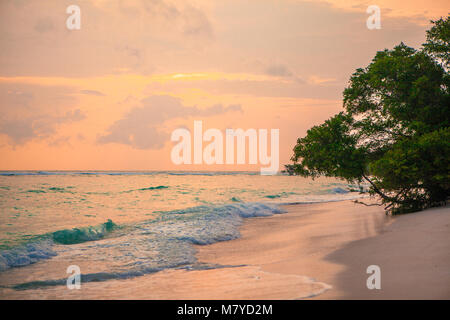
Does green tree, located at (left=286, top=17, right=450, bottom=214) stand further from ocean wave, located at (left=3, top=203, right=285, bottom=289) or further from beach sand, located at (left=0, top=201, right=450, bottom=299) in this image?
ocean wave, located at (left=3, top=203, right=285, bottom=289)

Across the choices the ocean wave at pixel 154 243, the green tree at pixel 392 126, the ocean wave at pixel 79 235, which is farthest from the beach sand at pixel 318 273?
the ocean wave at pixel 79 235

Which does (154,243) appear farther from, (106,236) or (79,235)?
(79,235)

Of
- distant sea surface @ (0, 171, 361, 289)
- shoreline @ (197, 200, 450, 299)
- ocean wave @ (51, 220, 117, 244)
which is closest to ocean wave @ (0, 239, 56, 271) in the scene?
distant sea surface @ (0, 171, 361, 289)

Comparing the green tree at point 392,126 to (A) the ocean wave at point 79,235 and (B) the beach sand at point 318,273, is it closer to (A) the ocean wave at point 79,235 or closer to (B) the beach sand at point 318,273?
(B) the beach sand at point 318,273

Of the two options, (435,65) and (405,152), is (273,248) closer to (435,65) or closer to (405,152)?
(405,152)

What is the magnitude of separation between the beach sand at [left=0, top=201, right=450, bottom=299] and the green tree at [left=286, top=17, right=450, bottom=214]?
86.2 inches

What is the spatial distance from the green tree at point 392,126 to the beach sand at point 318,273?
219 centimetres

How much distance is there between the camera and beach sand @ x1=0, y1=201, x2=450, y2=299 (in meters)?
6.16

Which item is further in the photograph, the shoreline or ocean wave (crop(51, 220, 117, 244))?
ocean wave (crop(51, 220, 117, 244))

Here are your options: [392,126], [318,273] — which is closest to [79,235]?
[318,273]

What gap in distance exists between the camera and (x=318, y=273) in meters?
7.60

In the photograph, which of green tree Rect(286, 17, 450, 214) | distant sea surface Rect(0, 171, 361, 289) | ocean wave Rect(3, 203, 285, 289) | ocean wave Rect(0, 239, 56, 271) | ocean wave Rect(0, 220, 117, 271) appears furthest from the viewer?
green tree Rect(286, 17, 450, 214)

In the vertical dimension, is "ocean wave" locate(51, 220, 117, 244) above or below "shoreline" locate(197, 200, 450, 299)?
below
